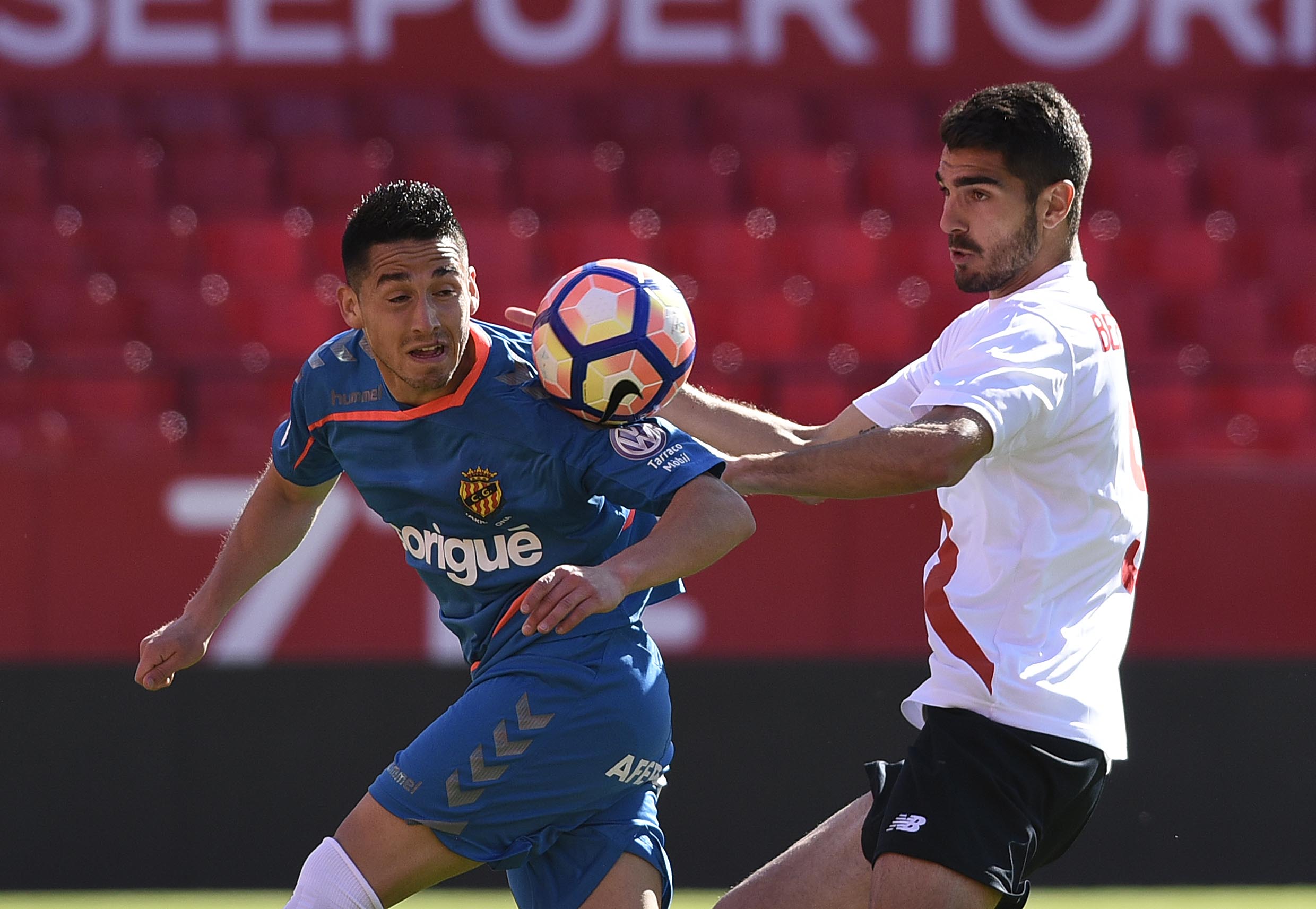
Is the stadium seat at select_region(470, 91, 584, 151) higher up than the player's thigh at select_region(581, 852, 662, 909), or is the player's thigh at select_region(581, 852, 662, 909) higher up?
the stadium seat at select_region(470, 91, 584, 151)

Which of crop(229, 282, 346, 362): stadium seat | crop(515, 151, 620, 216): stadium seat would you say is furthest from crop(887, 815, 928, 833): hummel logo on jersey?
crop(515, 151, 620, 216): stadium seat

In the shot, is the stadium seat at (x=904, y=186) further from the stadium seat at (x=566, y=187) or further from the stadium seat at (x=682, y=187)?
the stadium seat at (x=566, y=187)

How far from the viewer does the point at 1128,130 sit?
11.1 metres

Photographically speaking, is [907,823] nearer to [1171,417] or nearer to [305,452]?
[305,452]

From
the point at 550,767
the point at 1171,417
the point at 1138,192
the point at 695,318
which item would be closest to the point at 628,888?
the point at 550,767

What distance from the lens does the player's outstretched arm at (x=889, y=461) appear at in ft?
A: 10.3

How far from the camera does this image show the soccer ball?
3535mm

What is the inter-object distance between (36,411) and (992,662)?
6221 mm

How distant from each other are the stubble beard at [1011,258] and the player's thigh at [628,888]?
1374 mm

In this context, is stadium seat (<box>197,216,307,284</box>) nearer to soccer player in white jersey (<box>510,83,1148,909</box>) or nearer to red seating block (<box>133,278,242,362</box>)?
red seating block (<box>133,278,242,362</box>)

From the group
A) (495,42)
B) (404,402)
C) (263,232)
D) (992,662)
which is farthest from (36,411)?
(992,662)

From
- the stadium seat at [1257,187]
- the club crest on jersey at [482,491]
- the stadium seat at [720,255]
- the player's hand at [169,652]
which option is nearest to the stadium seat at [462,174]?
the stadium seat at [720,255]

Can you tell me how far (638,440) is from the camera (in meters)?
3.48

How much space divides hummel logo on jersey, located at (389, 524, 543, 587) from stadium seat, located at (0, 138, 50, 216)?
7441 mm
